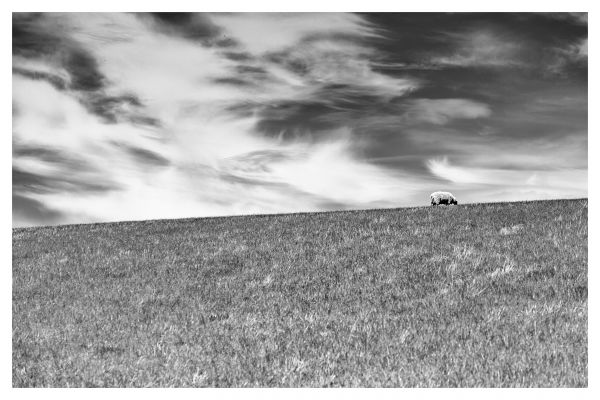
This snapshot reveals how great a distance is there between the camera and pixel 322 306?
11.5 m

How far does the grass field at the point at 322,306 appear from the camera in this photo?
8.08 m

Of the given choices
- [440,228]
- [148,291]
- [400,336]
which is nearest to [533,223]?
[440,228]

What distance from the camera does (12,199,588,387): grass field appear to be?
808cm

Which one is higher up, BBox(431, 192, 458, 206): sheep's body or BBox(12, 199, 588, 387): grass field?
BBox(431, 192, 458, 206): sheep's body

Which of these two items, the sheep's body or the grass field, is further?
the sheep's body

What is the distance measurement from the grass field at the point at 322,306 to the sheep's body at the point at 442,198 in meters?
16.5

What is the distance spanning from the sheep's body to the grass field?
1652 centimetres

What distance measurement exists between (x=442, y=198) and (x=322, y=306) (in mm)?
28656

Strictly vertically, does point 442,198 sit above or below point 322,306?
above

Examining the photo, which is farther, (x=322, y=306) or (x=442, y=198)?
(x=442, y=198)

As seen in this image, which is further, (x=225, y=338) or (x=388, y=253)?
(x=388, y=253)

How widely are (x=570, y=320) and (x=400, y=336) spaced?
2.92 m

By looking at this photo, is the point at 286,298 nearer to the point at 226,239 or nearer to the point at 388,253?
the point at 388,253

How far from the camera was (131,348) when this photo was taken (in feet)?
31.9
